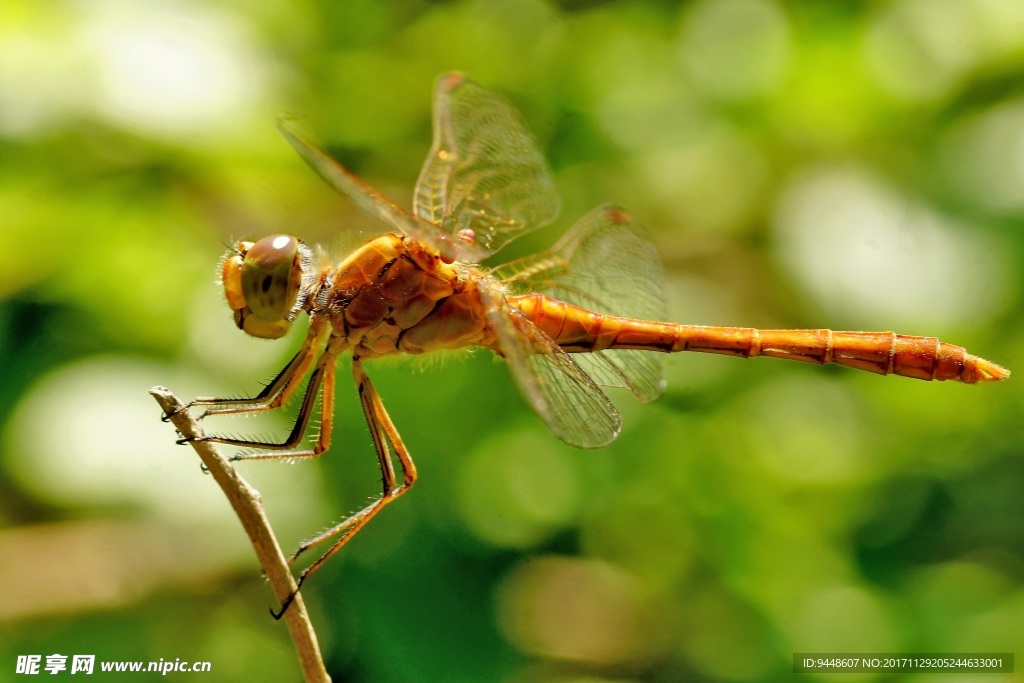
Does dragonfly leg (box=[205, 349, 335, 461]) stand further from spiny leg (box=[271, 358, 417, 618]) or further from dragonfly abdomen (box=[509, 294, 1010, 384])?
dragonfly abdomen (box=[509, 294, 1010, 384])

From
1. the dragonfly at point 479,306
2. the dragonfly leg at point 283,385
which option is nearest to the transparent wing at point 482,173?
the dragonfly at point 479,306

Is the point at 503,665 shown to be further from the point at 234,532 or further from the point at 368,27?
the point at 368,27

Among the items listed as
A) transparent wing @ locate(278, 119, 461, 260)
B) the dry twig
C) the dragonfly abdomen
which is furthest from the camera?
the dragonfly abdomen

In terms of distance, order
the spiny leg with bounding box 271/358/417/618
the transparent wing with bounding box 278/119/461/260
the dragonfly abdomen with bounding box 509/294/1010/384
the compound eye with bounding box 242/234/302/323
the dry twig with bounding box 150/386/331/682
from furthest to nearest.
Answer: the dragonfly abdomen with bounding box 509/294/1010/384 → the spiny leg with bounding box 271/358/417/618 → the compound eye with bounding box 242/234/302/323 → the transparent wing with bounding box 278/119/461/260 → the dry twig with bounding box 150/386/331/682

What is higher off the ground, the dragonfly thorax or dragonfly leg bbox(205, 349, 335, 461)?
the dragonfly thorax

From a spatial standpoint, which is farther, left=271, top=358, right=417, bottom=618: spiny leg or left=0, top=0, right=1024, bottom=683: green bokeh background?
left=0, top=0, right=1024, bottom=683: green bokeh background

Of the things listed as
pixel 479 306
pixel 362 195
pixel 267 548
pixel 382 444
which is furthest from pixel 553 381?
pixel 267 548

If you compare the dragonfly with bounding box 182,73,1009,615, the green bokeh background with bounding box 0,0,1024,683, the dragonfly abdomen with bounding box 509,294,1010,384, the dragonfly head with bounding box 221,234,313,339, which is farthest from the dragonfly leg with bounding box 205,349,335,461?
the dragonfly abdomen with bounding box 509,294,1010,384

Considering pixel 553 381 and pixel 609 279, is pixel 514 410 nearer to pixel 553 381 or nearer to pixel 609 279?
pixel 609 279
